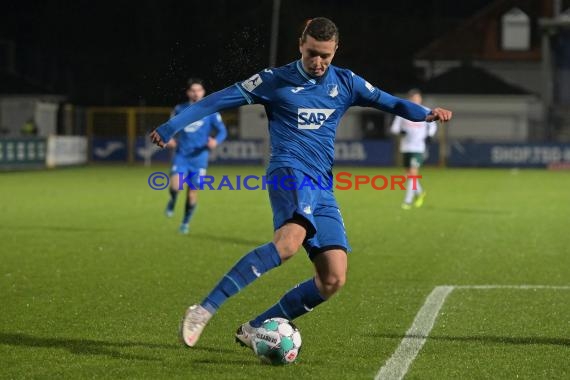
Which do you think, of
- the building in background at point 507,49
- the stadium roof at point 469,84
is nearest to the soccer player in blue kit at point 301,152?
the stadium roof at point 469,84

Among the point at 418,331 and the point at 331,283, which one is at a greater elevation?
the point at 331,283

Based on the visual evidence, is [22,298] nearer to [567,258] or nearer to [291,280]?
[291,280]

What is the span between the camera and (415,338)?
24.6ft

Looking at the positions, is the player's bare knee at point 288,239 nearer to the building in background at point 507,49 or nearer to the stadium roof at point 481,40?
the building in background at point 507,49

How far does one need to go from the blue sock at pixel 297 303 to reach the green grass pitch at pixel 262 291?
0.27m

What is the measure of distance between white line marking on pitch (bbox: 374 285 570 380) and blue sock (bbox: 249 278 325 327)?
0.59 metres

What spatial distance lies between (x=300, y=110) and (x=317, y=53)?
413 millimetres

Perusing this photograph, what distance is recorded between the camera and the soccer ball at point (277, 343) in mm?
6543

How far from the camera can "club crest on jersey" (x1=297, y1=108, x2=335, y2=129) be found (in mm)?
6824

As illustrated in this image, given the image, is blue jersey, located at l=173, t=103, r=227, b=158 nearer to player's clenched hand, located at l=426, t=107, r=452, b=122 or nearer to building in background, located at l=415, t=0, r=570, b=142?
player's clenched hand, located at l=426, t=107, r=452, b=122

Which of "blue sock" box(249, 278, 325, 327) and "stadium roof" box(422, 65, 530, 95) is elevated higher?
"stadium roof" box(422, 65, 530, 95)

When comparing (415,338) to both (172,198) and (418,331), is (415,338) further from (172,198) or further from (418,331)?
(172,198)

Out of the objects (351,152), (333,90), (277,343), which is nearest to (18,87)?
(351,152)

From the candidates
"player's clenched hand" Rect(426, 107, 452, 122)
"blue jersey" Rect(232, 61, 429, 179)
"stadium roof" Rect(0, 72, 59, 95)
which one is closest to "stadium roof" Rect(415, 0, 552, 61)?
"stadium roof" Rect(0, 72, 59, 95)
